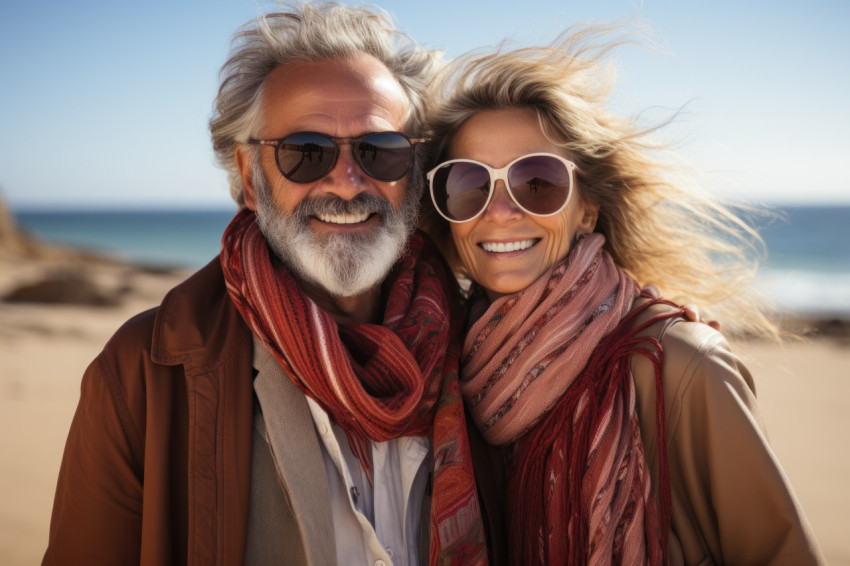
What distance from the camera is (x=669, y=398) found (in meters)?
2.06

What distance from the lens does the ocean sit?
20.4 metres

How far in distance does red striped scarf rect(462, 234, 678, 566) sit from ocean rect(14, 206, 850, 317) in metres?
1.18

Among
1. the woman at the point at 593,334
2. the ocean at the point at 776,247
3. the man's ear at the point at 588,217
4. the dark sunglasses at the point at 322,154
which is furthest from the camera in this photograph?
the ocean at the point at 776,247

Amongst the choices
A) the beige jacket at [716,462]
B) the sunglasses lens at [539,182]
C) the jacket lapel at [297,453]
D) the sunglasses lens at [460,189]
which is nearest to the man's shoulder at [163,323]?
the jacket lapel at [297,453]

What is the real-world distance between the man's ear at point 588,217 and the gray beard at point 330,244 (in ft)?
2.78

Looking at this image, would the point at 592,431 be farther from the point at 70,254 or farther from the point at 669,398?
the point at 70,254

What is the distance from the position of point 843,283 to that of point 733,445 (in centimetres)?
2693

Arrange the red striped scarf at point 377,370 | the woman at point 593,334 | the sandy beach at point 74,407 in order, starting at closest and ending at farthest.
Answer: the woman at point 593,334 → the red striped scarf at point 377,370 → the sandy beach at point 74,407

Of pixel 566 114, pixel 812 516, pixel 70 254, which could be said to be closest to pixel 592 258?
pixel 566 114

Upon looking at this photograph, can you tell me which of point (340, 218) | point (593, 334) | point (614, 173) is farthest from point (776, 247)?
point (340, 218)

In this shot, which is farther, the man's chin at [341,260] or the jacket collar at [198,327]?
the man's chin at [341,260]

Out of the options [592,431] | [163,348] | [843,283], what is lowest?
[843,283]

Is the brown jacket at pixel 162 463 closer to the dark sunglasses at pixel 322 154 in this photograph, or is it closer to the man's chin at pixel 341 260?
the man's chin at pixel 341 260

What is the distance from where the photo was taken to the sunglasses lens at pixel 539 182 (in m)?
2.45
